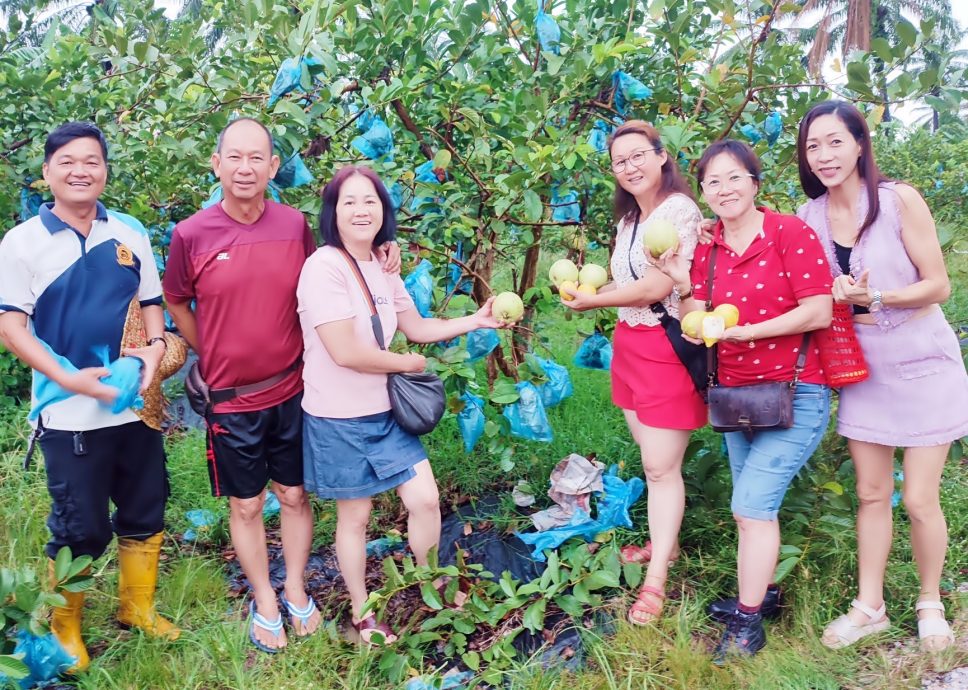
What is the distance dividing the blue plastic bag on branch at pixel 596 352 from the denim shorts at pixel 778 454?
2.69ft

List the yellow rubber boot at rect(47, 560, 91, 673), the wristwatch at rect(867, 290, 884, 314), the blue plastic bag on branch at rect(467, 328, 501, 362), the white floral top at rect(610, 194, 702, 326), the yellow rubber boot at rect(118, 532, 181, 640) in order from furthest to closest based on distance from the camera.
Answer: the blue plastic bag on branch at rect(467, 328, 501, 362)
the yellow rubber boot at rect(118, 532, 181, 640)
the yellow rubber boot at rect(47, 560, 91, 673)
the white floral top at rect(610, 194, 702, 326)
the wristwatch at rect(867, 290, 884, 314)

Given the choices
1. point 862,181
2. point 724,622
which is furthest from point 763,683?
point 862,181

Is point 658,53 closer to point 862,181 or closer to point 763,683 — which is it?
point 862,181

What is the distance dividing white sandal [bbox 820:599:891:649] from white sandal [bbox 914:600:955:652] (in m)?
0.10

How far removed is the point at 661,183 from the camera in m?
2.10

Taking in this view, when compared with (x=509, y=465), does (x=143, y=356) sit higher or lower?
higher

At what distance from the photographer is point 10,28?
2.92 m

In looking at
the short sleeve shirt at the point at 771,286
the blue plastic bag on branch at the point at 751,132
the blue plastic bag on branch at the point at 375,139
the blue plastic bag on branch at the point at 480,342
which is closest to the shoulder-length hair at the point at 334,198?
the blue plastic bag on branch at the point at 375,139

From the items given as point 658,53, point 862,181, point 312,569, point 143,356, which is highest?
point 658,53

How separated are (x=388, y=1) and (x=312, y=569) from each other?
6.43 ft

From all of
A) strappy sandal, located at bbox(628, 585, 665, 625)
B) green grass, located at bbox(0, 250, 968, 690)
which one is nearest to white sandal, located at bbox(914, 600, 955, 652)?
green grass, located at bbox(0, 250, 968, 690)

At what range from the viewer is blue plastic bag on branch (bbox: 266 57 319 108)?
7.10ft

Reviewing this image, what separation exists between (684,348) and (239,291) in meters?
1.22

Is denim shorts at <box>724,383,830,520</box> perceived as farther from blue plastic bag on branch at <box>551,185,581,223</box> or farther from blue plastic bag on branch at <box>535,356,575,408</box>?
blue plastic bag on branch at <box>551,185,581,223</box>
